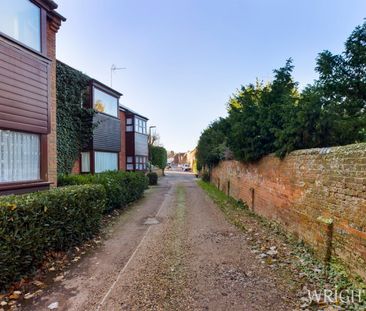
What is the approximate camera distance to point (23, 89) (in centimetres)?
610

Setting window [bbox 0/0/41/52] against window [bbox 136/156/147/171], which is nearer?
window [bbox 0/0/41/52]

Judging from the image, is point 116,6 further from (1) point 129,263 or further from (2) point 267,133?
(1) point 129,263

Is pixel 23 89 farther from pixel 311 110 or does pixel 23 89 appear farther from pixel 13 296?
pixel 311 110

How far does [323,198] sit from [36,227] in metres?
5.17

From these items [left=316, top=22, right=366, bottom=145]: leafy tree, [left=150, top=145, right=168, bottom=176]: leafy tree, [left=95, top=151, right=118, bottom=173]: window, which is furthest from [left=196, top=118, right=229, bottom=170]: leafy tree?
[left=150, top=145, right=168, bottom=176]: leafy tree

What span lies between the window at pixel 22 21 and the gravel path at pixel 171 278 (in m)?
5.61

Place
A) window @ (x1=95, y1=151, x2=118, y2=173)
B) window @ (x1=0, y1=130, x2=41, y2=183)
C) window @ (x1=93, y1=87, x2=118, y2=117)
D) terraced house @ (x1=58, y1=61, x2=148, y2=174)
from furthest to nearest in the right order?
window @ (x1=95, y1=151, x2=118, y2=173)
window @ (x1=93, y1=87, x2=118, y2=117)
terraced house @ (x1=58, y1=61, x2=148, y2=174)
window @ (x1=0, y1=130, x2=41, y2=183)

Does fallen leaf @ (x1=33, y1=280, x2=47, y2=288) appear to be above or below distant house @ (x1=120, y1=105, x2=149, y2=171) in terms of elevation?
below

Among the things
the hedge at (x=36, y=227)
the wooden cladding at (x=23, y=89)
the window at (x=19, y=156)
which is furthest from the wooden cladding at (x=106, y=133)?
the hedge at (x=36, y=227)

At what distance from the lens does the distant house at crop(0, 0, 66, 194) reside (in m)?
5.66

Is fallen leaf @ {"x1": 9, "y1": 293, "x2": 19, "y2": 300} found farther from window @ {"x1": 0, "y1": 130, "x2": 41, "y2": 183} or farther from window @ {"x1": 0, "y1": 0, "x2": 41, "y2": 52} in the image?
window @ {"x1": 0, "y1": 0, "x2": 41, "y2": 52}

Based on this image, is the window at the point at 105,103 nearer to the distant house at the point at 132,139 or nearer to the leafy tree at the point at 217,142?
the distant house at the point at 132,139

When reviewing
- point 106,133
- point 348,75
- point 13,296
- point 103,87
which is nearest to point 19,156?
point 13,296

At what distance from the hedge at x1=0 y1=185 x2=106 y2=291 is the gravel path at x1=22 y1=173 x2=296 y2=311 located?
59 centimetres
